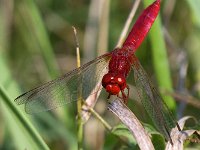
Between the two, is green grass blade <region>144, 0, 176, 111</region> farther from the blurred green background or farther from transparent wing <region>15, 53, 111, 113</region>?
transparent wing <region>15, 53, 111, 113</region>

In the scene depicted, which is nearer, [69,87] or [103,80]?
[103,80]

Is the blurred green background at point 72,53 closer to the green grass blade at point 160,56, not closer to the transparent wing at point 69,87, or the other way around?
the green grass blade at point 160,56

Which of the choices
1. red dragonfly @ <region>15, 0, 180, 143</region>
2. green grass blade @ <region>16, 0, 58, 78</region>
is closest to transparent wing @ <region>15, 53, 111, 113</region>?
red dragonfly @ <region>15, 0, 180, 143</region>

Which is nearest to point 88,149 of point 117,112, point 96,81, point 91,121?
point 91,121

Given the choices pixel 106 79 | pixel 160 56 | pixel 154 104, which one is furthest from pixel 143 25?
pixel 154 104

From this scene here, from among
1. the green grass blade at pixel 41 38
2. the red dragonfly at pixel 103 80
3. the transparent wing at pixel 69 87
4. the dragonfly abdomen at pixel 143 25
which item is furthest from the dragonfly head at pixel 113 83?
the green grass blade at pixel 41 38

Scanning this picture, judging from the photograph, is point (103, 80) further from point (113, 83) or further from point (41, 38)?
point (41, 38)
